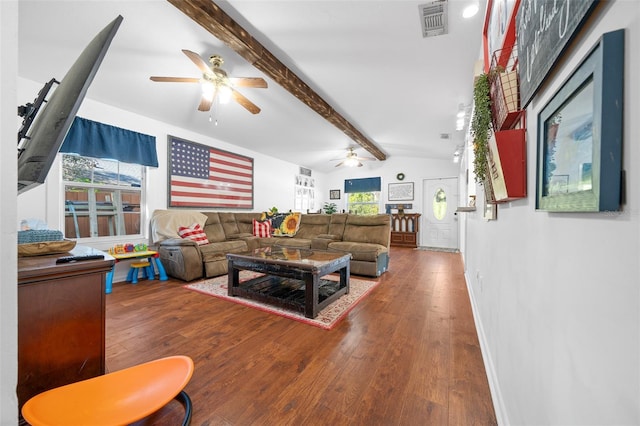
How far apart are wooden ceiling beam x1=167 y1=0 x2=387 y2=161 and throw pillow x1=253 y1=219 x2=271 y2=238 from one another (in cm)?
249

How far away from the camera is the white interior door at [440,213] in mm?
6457

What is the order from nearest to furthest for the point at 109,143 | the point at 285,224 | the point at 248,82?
the point at 248,82 < the point at 109,143 < the point at 285,224

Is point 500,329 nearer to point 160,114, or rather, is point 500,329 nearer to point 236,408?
point 236,408

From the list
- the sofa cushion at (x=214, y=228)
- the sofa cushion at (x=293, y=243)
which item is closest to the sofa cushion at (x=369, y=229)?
the sofa cushion at (x=293, y=243)

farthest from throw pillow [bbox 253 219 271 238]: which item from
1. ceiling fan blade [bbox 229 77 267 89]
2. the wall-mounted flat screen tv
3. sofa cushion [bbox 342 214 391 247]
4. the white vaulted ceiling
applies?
the wall-mounted flat screen tv

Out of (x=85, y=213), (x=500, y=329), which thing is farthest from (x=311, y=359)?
(x=85, y=213)

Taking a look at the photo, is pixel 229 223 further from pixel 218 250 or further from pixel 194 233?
pixel 218 250

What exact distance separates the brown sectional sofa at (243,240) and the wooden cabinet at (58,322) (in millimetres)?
2377

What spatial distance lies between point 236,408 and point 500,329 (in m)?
1.45

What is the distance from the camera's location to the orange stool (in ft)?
2.99

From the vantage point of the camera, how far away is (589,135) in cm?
47

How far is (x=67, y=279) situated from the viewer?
100 cm

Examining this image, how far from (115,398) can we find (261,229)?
3886 mm

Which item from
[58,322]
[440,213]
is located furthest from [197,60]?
[440,213]
